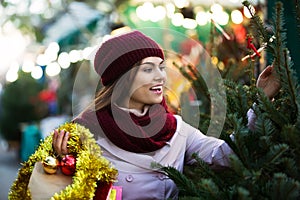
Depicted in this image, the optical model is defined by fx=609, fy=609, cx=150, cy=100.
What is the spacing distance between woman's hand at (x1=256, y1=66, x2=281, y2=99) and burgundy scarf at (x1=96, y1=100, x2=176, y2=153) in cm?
52

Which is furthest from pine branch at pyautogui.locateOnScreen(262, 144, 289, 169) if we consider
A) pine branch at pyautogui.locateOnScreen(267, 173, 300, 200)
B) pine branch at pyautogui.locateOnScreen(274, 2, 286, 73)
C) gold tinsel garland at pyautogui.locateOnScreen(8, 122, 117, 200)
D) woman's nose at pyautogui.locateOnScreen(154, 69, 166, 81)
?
woman's nose at pyautogui.locateOnScreen(154, 69, 166, 81)

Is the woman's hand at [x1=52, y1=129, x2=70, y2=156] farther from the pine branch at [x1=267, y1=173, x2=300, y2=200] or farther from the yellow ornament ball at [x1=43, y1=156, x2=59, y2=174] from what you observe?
the pine branch at [x1=267, y1=173, x2=300, y2=200]

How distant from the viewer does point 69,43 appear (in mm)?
11375

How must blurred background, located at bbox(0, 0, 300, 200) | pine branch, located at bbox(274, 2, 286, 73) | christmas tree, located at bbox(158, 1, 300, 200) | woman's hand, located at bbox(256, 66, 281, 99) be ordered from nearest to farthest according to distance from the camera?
1. christmas tree, located at bbox(158, 1, 300, 200)
2. pine branch, located at bbox(274, 2, 286, 73)
3. woman's hand, located at bbox(256, 66, 281, 99)
4. blurred background, located at bbox(0, 0, 300, 200)

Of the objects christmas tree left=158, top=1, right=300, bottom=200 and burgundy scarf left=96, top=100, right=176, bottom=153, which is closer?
christmas tree left=158, top=1, right=300, bottom=200

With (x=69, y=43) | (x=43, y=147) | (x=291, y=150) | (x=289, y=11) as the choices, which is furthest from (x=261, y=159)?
(x=69, y=43)

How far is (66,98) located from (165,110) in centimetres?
1584

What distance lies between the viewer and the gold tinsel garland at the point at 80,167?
2.54m

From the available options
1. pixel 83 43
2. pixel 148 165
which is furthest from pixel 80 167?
pixel 83 43

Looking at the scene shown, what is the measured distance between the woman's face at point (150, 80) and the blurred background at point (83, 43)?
0.30 metres

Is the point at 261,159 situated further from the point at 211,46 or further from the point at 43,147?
the point at 211,46

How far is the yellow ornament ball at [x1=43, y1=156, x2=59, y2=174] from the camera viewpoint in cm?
267

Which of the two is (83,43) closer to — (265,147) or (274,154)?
(265,147)

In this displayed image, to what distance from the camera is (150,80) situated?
291 centimetres
